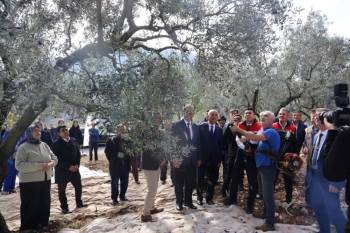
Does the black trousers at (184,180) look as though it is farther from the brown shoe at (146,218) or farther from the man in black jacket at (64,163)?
the man in black jacket at (64,163)

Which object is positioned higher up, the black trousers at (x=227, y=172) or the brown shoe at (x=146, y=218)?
the black trousers at (x=227, y=172)

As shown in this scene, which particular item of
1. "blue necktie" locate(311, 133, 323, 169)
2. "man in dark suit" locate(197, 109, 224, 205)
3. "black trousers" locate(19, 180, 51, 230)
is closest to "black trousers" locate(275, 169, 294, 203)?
"man in dark suit" locate(197, 109, 224, 205)

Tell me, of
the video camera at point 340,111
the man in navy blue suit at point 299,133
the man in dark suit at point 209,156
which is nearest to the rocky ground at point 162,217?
the man in dark suit at point 209,156

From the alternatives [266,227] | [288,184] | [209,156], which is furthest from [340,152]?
[209,156]

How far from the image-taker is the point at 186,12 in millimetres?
6992

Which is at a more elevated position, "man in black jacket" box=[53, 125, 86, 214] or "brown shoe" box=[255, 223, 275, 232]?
"man in black jacket" box=[53, 125, 86, 214]

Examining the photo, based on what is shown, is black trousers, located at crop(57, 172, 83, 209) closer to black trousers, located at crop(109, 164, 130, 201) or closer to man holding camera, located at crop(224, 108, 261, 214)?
black trousers, located at crop(109, 164, 130, 201)

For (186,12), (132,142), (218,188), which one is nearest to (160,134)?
(132,142)

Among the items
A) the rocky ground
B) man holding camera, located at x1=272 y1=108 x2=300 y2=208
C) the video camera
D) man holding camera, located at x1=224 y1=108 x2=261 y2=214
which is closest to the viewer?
the video camera

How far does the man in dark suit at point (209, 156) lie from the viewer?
8.97 metres

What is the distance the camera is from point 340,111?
4.53 m

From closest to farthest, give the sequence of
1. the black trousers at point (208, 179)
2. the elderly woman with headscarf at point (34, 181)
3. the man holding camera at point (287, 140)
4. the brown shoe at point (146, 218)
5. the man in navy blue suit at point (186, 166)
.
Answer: the brown shoe at point (146, 218), the elderly woman with headscarf at point (34, 181), the man in navy blue suit at point (186, 166), the man holding camera at point (287, 140), the black trousers at point (208, 179)

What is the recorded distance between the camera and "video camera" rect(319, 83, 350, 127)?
448 cm

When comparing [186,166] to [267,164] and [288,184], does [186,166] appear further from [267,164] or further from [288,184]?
[288,184]
